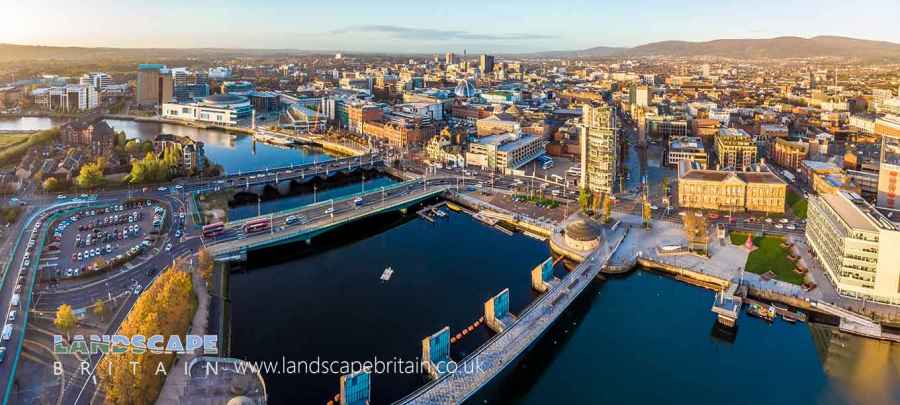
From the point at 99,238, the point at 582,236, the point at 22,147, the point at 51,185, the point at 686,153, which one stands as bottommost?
the point at 99,238

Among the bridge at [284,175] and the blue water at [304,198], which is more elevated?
the bridge at [284,175]

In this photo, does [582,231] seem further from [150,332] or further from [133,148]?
[133,148]

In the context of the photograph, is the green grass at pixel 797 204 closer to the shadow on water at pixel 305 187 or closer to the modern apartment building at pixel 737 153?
the modern apartment building at pixel 737 153

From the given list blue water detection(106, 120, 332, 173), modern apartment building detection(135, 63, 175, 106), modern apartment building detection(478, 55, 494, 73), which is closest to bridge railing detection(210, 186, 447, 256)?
blue water detection(106, 120, 332, 173)

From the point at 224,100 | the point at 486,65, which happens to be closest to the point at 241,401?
the point at 224,100

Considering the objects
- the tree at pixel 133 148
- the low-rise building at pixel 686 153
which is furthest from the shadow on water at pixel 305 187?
the low-rise building at pixel 686 153

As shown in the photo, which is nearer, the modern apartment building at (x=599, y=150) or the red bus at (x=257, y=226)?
the red bus at (x=257, y=226)

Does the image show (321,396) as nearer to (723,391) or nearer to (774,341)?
(723,391)
